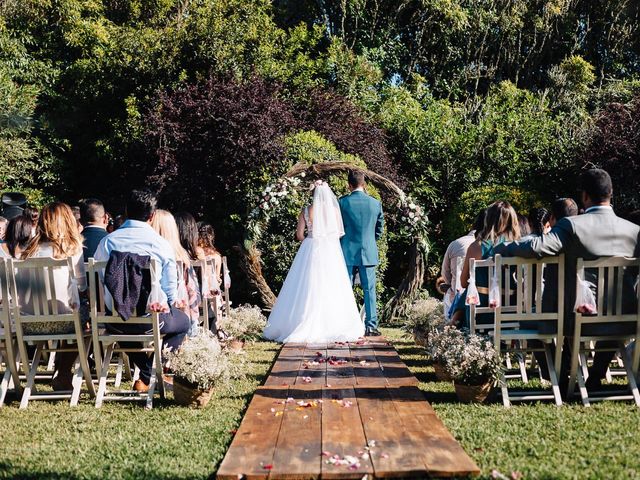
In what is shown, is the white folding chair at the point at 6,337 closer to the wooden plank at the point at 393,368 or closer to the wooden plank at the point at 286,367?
the wooden plank at the point at 286,367

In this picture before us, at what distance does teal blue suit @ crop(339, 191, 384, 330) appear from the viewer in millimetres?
9547

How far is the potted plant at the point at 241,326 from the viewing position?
8430 millimetres

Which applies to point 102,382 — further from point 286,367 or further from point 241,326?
point 241,326

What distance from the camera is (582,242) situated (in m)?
5.19

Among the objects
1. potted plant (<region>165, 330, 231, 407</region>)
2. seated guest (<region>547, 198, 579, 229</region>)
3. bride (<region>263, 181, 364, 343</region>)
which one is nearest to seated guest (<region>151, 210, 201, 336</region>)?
potted plant (<region>165, 330, 231, 407</region>)

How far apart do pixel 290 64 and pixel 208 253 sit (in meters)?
9.22

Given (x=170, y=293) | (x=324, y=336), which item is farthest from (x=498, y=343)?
(x=324, y=336)

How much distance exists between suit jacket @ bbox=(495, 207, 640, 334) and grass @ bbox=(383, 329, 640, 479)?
2.32 ft

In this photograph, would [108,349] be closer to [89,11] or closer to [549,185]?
[549,185]

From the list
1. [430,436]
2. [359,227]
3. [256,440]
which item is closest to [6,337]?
[256,440]

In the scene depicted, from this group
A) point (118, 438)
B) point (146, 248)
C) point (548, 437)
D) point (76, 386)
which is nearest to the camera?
point (548, 437)

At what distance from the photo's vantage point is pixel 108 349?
576 centimetres

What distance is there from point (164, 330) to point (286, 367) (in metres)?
1.46

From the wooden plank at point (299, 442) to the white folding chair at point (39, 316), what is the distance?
5.59ft
